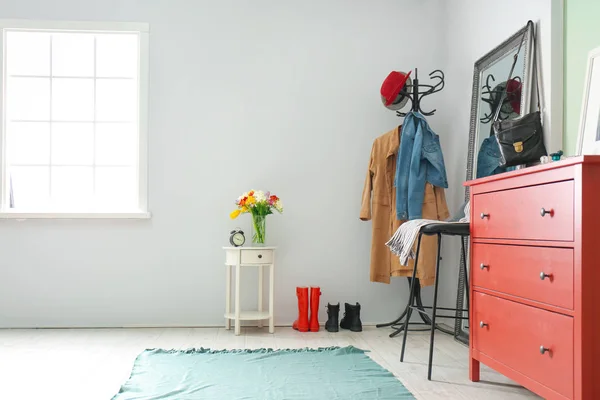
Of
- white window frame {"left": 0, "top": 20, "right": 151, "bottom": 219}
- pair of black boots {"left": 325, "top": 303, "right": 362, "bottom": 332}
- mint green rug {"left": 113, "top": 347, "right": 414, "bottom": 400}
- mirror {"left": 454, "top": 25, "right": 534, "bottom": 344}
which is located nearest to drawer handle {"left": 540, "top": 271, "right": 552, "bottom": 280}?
mint green rug {"left": 113, "top": 347, "right": 414, "bottom": 400}

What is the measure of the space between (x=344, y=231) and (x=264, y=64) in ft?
4.43

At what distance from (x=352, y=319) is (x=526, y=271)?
2085 mm

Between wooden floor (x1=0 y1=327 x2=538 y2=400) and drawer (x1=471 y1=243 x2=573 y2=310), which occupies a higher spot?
drawer (x1=471 y1=243 x2=573 y2=310)

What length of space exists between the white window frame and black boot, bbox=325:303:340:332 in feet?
4.72

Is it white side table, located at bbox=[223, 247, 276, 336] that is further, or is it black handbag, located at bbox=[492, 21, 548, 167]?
white side table, located at bbox=[223, 247, 276, 336]

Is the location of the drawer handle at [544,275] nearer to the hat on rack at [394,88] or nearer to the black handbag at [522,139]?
the black handbag at [522,139]

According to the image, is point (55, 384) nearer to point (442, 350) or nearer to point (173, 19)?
point (442, 350)

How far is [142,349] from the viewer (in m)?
3.57

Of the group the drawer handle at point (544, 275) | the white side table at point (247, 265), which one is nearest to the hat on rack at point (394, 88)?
the white side table at point (247, 265)

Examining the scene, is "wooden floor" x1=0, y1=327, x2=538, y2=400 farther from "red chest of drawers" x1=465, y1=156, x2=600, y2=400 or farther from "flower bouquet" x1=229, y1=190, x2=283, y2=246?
"flower bouquet" x1=229, y1=190, x2=283, y2=246

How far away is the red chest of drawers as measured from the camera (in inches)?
76.1

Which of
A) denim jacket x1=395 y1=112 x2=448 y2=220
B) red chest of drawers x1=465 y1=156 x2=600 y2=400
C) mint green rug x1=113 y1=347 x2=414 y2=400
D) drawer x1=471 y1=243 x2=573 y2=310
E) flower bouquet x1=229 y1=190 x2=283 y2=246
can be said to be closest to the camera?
red chest of drawers x1=465 y1=156 x2=600 y2=400

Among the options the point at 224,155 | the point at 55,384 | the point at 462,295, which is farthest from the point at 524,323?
the point at 224,155

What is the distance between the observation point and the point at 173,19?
4484 mm
